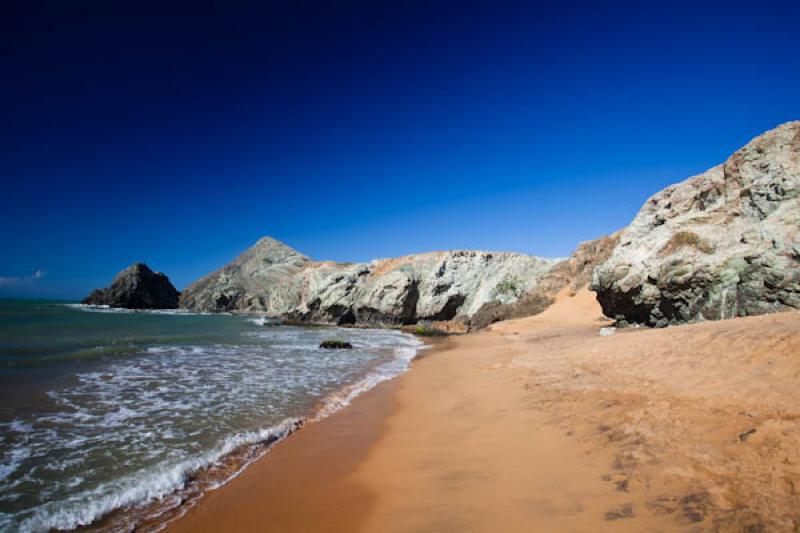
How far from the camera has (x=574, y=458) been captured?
13.2ft

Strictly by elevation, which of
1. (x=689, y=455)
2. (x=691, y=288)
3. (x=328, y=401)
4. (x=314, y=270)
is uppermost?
(x=314, y=270)

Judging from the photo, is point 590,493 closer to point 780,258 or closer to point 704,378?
point 704,378

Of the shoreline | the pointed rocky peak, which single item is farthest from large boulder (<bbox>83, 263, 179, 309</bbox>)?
the shoreline

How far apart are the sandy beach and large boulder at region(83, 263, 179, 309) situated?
88.5 metres

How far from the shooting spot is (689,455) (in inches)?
139

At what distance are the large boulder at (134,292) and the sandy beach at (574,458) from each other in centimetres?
8853

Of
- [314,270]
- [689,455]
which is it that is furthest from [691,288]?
[314,270]

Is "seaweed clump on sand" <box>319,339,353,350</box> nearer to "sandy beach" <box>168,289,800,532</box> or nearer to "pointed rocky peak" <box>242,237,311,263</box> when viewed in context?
"sandy beach" <box>168,289,800,532</box>

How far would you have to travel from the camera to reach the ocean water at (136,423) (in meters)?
4.09

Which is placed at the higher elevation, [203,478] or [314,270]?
[314,270]

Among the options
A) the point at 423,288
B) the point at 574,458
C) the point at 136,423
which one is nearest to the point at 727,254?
the point at 574,458

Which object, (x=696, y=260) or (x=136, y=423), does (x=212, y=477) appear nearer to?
(x=136, y=423)

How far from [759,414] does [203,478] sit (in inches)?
241

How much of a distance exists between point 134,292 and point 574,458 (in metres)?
92.5
